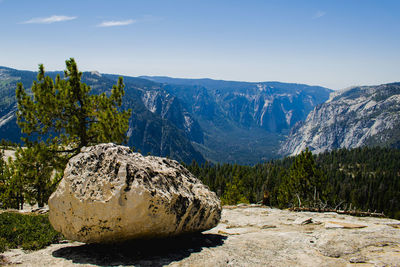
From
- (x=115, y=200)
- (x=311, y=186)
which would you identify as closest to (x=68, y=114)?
(x=115, y=200)

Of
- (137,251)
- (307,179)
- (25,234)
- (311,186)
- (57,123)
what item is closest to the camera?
(137,251)

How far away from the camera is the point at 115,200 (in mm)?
10492

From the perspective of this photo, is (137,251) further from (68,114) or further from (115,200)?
(68,114)

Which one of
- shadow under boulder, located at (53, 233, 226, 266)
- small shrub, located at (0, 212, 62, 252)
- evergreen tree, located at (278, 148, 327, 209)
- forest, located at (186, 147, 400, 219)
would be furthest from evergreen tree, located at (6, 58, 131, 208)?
evergreen tree, located at (278, 148, 327, 209)

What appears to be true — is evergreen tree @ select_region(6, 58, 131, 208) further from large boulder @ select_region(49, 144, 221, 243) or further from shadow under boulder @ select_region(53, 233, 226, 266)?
shadow under boulder @ select_region(53, 233, 226, 266)

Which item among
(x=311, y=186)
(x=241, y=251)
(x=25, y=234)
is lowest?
(x=311, y=186)

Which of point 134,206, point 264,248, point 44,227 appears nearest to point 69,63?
point 44,227

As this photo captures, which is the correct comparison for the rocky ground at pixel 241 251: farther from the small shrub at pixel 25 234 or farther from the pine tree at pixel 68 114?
the pine tree at pixel 68 114

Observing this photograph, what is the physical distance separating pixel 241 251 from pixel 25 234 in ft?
34.1

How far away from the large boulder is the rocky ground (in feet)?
2.52

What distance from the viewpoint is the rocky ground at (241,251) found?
10.6 metres

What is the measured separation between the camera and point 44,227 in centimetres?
1443

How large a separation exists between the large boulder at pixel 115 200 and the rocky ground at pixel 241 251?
768 millimetres

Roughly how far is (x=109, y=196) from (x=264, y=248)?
297 inches
